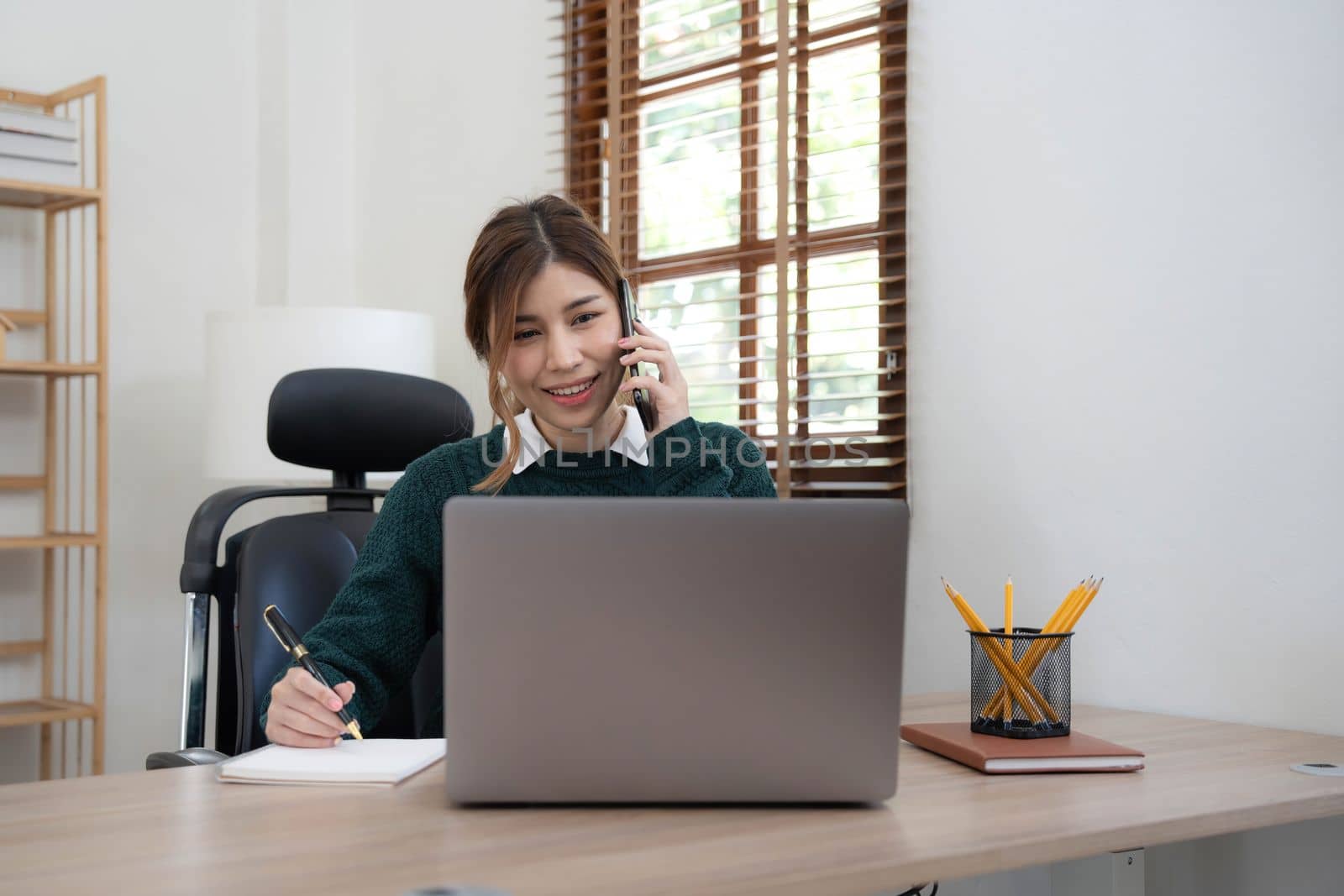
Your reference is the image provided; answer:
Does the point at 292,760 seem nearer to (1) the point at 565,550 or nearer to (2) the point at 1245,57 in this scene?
(1) the point at 565,550

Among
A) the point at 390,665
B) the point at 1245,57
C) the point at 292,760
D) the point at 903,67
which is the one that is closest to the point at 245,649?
the point at 390,665

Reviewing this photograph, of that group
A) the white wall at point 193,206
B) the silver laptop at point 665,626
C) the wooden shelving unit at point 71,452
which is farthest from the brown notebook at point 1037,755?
the wooden shelving unit at point 71,452

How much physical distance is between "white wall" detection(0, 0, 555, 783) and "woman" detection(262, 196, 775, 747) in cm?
144

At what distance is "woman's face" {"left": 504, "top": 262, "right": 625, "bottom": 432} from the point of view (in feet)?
5.57

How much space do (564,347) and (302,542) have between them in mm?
515

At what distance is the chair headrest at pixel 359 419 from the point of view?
1897mm

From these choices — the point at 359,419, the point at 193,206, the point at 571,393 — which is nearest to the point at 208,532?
the point at 359,419

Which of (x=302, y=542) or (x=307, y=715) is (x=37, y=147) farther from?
(x=307, y=715)

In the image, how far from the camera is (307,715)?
1.30 metres

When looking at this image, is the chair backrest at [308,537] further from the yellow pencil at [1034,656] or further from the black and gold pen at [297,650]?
the yellow pencil at [1034,656]

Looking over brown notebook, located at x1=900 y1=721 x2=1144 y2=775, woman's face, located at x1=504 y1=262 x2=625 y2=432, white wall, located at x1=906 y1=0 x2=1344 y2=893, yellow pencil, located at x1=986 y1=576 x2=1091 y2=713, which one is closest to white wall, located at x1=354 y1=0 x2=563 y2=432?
white wall, located at x1=906 y1=0 x2=1344 y2=893

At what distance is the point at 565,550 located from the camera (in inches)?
38.3

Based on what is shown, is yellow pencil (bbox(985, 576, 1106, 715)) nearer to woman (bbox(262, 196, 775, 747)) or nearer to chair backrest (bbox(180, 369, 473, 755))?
woman (bbox(262, 196, 775, 747))

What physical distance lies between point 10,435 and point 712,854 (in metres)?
2.92
